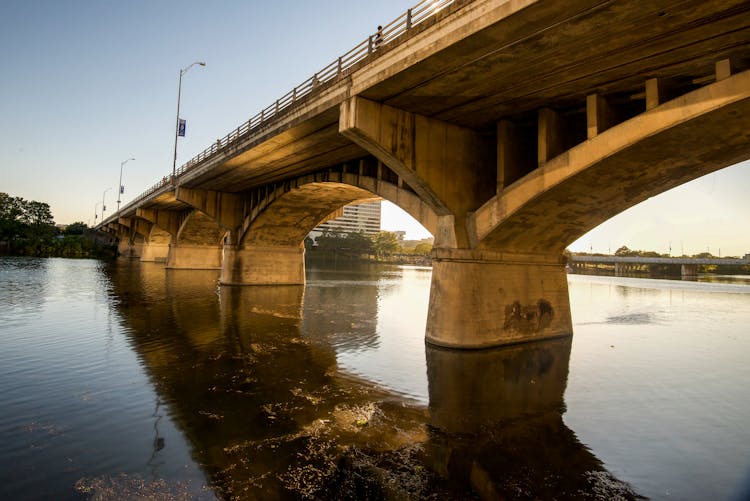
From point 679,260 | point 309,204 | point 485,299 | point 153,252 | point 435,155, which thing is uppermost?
point 309,204

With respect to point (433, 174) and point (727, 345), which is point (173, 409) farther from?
point (727, 345)

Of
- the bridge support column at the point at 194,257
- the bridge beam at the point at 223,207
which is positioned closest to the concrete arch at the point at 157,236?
the bridge support column at the point at 194,257

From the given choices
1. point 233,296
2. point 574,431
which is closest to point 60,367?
point 574,431

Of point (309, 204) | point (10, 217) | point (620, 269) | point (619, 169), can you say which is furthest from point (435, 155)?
point (620, 269)

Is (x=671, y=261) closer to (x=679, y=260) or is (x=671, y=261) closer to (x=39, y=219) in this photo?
(x=679, y=260)

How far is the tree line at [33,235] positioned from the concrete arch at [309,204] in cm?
7122

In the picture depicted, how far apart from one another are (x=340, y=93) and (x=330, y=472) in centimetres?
1249

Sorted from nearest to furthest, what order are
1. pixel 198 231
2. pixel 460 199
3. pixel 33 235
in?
pixel 460 199, pixel 198 231, pixel 33 235

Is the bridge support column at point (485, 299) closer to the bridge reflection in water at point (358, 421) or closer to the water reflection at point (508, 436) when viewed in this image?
the bridge reflection in water at point (358, 421)

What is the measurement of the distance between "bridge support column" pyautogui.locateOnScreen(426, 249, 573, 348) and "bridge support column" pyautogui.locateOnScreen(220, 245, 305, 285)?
24348 mm

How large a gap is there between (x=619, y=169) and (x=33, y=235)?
104974 mm

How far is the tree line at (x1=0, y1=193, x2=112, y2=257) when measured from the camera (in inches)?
3095

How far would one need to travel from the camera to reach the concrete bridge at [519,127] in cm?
926

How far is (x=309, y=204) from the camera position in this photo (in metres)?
32.7
